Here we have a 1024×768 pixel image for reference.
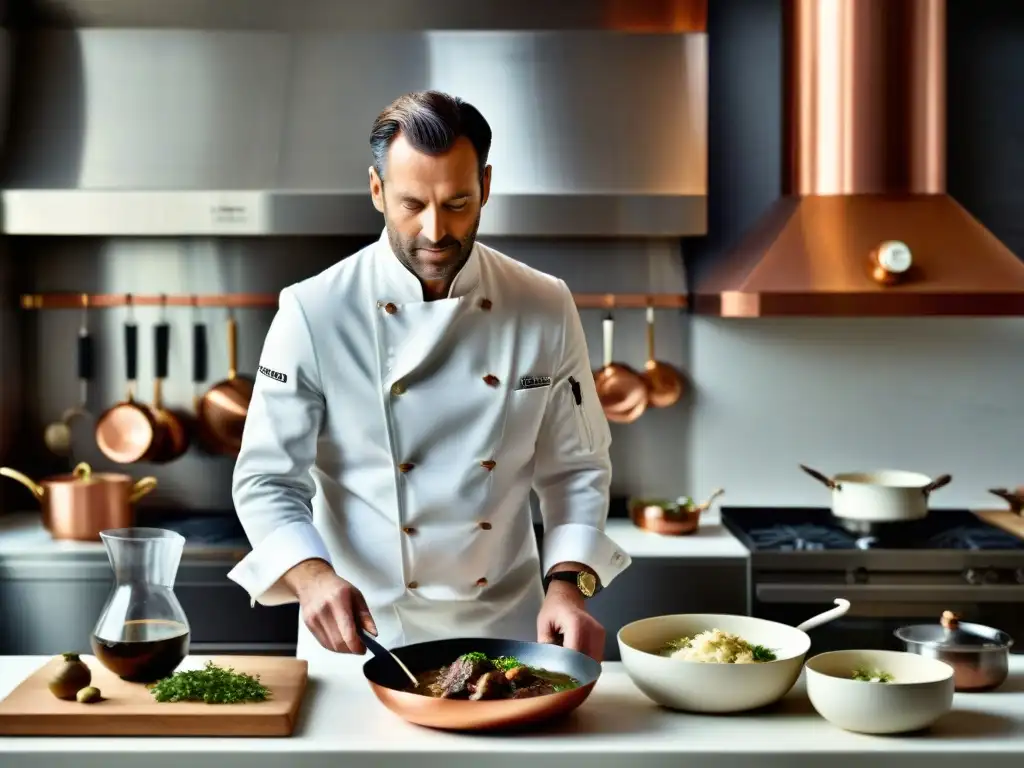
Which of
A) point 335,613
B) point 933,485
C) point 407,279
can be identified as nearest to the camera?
point 335,613

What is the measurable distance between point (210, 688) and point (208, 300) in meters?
2.16

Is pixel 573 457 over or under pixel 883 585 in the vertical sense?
over

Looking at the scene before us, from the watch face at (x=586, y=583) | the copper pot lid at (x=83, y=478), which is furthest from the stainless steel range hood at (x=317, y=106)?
the watch face at (x=586, y=583)

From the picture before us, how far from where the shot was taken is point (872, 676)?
1.56 m

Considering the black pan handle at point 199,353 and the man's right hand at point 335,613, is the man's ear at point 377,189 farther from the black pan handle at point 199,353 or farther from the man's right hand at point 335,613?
the black pan handle at point 199,353

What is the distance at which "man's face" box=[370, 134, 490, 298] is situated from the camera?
1.76 m

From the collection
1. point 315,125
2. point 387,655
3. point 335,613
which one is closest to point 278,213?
point 315,125

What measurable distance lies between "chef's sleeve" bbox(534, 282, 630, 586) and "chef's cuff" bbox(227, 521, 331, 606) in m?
0.41

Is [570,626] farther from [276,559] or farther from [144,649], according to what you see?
[144,649]

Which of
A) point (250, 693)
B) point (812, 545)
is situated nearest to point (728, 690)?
point (250, 693)

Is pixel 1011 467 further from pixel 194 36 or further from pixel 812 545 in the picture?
pixel 194 36

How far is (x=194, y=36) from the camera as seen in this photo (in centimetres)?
330

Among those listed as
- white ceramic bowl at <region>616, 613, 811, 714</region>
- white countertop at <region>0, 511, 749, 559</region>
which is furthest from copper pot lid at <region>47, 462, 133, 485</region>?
white ceramic bowl at <region>616, 613, 811, 714</region>

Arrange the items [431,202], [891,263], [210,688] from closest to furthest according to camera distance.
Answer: [210,688] < [431,202] < [891,263]
